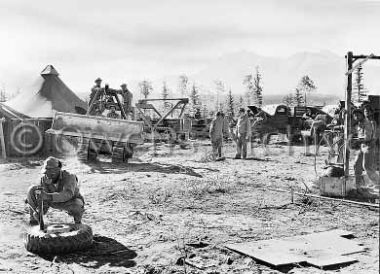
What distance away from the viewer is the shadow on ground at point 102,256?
5770mm

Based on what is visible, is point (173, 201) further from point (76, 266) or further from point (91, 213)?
point (76, 266)

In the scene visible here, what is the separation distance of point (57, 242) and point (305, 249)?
10.1 ft

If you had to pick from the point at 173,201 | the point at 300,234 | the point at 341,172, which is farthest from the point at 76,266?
the point at 341,172

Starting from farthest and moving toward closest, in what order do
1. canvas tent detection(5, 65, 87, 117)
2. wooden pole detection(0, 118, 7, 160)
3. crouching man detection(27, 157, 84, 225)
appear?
canvas tent detection(5, 65, 87, 117) → wooden pole detection(0, 118, 7, 160) → crouching man detection(27, 157, 84, 225)

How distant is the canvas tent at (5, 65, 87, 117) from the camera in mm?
21984

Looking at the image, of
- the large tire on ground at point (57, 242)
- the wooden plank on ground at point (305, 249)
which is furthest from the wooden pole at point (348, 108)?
the large tire on ground at point (57, 242)

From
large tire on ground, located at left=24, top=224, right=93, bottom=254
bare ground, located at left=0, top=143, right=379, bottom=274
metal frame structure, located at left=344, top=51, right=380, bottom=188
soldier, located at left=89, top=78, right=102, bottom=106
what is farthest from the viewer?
soldier, located at left=89, top=78, right=102, bottom=106

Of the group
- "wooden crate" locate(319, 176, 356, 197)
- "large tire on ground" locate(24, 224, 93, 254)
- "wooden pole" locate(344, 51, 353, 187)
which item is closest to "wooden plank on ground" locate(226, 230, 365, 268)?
"large tire on ground" locate(24, 224, 93, 254)

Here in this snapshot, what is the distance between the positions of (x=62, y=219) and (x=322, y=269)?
4.28 metres

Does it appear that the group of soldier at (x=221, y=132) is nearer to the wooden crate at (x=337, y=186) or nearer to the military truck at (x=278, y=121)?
the wooden crate at (x=337, y=186)

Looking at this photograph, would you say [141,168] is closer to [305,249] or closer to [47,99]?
[305,249]

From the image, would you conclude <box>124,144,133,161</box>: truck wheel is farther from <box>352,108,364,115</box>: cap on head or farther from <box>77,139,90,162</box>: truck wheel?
<box>352,108,364,115</box>: cap on head

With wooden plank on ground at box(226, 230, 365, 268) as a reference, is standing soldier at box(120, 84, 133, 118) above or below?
above

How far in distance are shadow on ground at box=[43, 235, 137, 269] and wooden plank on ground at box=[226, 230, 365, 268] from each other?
131 cm
